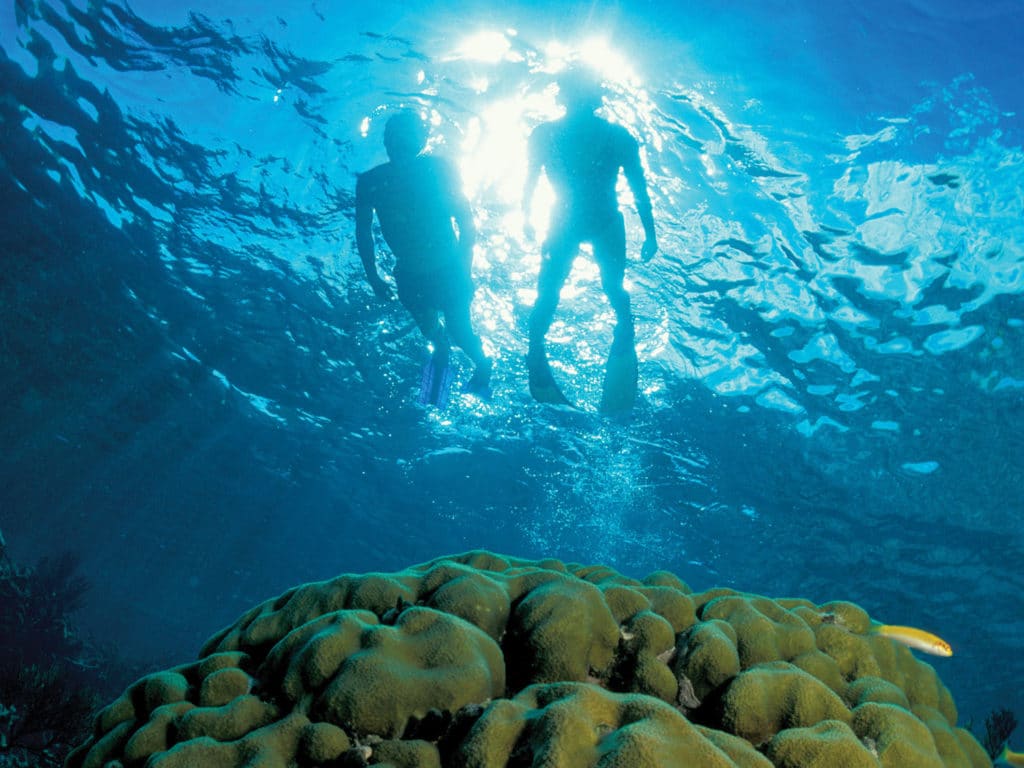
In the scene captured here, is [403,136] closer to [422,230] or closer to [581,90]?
[422,230]

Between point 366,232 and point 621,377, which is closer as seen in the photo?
point 621,377

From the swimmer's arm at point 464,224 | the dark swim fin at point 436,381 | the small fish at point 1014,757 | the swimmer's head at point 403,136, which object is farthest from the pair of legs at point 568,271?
the small fish at point 1014,757

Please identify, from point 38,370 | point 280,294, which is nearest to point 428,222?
point 280,294

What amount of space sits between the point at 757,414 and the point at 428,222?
10997 millimetres

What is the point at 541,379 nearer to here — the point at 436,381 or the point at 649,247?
the point at 436,381

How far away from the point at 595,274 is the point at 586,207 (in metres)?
4.42

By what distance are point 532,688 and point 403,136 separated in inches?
277

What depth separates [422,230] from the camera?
25.3ft

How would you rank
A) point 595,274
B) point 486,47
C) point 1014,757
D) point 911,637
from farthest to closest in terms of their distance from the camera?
1. point 595,274
2. point 486,47
3. point 1014,757
4. point 911,637

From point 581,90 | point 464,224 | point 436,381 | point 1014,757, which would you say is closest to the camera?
point 1014,757

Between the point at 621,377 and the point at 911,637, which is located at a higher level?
the point at 621,377

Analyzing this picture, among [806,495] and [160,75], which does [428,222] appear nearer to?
[160,75]

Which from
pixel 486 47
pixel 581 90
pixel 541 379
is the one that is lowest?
pixel 541 379

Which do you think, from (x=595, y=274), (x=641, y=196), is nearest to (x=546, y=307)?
(x=641, y=196)
